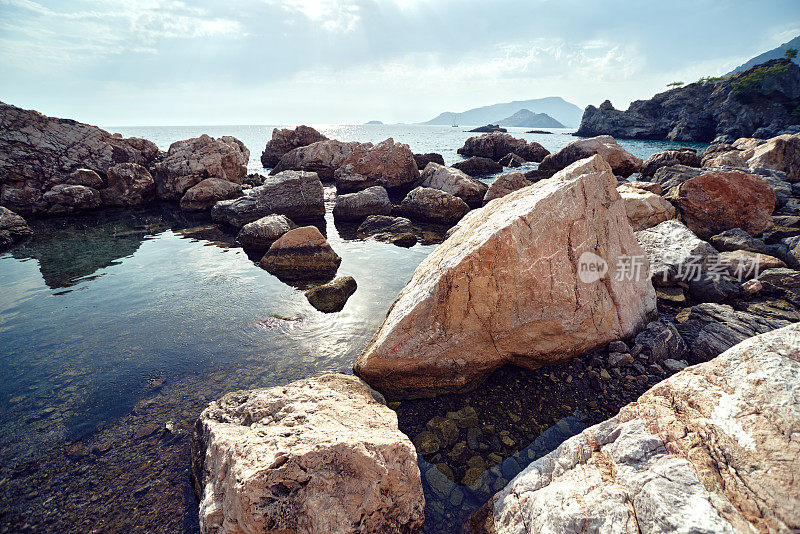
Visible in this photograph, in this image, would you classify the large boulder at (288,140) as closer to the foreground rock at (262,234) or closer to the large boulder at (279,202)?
the large boulder at (279,202)

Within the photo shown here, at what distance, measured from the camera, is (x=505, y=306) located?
5.32m

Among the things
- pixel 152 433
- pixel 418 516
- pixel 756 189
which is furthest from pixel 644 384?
pixel 756 189

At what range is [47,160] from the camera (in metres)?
19.1

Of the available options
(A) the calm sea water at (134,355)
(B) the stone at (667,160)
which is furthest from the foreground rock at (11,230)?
(B) the stone at (667,160)

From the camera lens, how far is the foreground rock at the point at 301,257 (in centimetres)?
1052

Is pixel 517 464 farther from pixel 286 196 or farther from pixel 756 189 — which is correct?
pixel 286 196

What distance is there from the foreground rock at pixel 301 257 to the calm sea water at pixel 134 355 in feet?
1.49

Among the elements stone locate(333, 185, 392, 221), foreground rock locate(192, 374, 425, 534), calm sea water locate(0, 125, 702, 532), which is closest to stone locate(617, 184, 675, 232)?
calm sea water locate(0, 125, 702, 532)

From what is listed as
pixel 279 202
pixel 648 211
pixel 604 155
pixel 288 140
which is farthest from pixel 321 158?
pixel 648 211

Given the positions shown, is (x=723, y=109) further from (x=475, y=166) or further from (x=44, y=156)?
A: (x=44, y=156)

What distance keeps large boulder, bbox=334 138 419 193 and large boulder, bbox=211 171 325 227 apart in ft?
15.6

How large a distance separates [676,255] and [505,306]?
5.66 meters

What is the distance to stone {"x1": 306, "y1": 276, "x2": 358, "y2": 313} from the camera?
8406 millimetres

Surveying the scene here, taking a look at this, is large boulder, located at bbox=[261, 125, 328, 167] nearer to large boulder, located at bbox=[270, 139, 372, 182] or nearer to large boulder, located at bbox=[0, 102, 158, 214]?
large boulder, located at bbox=[270, 139, 372, 182]
